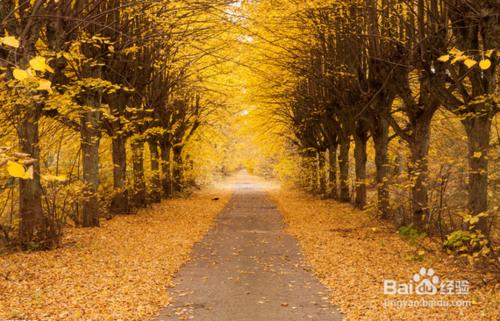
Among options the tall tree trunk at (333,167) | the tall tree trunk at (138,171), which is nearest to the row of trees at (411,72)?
the tall tree trunk at (333,167)

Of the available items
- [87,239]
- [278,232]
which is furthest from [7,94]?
[278,232]

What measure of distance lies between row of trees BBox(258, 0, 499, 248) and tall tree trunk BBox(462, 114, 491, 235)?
19 mm

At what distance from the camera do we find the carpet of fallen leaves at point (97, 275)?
642 cm

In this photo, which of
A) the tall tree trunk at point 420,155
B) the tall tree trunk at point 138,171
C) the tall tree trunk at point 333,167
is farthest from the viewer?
the tall tree trunk at point 333,167

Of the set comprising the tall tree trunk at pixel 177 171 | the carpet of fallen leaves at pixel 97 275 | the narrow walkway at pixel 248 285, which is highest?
the tall tree trunk at pixel 177 171

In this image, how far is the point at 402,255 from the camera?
400 inches

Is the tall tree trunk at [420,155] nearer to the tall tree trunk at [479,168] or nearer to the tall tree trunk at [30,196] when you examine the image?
the tall tree trunk at [479,168]

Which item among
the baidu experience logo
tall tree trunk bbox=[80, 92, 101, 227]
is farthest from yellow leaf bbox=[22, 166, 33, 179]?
tall tree trunk bbox=[80, 92, 101, 227]

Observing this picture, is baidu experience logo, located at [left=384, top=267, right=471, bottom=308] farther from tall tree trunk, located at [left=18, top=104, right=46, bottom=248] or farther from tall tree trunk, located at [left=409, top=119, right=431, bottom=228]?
tall tree trunk, located at [left=18, top=104, right=46, bottom=248]

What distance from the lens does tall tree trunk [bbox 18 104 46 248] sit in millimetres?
10578

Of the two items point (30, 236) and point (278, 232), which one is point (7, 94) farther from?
point (278, 232)

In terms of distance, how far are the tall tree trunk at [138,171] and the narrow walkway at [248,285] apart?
715cm

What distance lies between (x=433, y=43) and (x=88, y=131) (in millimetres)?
9929

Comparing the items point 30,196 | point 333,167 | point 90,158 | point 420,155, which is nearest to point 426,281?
point 420,155
